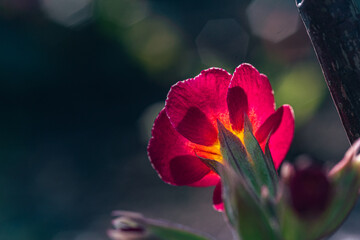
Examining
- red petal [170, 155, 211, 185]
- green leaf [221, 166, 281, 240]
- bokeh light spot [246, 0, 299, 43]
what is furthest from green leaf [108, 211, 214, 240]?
bokeh light spot [246, 0, 299, 43]

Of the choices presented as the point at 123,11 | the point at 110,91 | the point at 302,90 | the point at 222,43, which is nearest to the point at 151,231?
the point at 302,90

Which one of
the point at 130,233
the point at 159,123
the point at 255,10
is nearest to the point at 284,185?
the point at 130,233

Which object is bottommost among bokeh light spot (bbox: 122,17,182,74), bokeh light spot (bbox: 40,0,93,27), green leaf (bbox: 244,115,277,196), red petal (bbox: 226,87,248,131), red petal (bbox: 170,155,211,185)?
green leaf (bbox: 244,115,277,196)

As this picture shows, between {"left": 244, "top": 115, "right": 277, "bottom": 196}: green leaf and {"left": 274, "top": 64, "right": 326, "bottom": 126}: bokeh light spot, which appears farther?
{"left": 274, "top": 64, "right": 326, "bottom": 126}: bokeh light spot

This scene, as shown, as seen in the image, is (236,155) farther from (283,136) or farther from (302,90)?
(302,90)

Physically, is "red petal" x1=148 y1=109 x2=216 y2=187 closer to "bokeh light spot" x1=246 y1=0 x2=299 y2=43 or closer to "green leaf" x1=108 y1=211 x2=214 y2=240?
"green leaf" x1=108 y1=211 x2=214 y2=240

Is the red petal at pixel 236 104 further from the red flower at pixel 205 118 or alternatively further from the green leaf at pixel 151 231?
the green leaf at pixel 151 231
